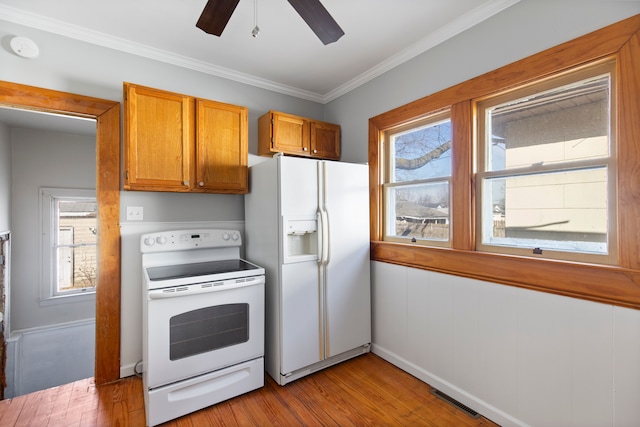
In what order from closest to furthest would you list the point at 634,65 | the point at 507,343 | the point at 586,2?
the point at 634,65
the point at 586,2
the point at 507,343

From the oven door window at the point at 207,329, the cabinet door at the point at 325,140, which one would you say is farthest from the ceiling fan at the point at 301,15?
the oven door window at the point at 207,329

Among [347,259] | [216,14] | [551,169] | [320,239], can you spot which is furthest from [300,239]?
[551,169]

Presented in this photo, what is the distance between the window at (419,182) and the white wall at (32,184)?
2.98 metres

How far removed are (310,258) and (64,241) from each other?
2770 millimetres

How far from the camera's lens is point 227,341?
2.04m

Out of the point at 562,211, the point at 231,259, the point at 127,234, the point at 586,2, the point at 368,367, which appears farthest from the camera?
the point at 231,259

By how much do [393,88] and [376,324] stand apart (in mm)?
2106

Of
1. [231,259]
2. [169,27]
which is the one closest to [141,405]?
[231,259]

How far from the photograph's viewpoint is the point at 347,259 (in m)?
2.48

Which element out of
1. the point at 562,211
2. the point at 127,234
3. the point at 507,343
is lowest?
the point at 507,343

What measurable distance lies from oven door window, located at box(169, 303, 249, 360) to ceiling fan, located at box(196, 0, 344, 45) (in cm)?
169

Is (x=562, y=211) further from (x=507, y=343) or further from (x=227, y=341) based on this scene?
(x=227, y=341)

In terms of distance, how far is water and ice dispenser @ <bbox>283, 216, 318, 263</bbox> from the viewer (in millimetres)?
2189

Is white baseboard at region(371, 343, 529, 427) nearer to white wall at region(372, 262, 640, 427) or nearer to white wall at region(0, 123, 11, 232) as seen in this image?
white wall at region(372, 262, 640, 427)
